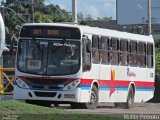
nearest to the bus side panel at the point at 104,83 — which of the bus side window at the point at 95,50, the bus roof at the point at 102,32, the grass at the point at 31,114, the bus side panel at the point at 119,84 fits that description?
the bus side panel at the point at 119,84

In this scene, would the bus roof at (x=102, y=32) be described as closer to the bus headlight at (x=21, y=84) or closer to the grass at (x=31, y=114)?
the bus headlight at (x=21, y=84)

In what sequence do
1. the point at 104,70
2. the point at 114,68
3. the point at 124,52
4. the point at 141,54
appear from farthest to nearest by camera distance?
the point at 141,54
the point at 124,52
the point at 114,68
the point at 104,70

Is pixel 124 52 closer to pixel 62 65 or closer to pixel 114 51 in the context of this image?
pixel 114 51

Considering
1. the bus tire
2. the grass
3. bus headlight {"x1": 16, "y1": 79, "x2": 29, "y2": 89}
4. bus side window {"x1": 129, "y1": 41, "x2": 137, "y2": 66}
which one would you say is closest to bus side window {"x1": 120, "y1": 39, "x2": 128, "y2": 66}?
bus side window {"x1": 129, "y1": 41, "x2": 137, "y2": 66}

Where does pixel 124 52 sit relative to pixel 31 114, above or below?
above

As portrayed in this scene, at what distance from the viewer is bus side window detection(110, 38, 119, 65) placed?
25.2m

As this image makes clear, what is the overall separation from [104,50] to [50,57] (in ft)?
9.59

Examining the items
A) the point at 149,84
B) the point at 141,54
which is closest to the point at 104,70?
the point at 141,54

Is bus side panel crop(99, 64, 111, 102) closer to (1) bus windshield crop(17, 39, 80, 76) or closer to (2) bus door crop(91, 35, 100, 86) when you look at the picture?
(2) bus door crop(91, 35, 100, 86)

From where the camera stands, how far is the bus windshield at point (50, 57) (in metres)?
22.2

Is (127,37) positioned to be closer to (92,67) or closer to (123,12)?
(92,67)

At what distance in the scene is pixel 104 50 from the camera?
80.4 feet

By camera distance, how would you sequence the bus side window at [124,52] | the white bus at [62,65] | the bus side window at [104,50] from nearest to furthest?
1. the white bus at [62,65]
2. the bus side window at [104,50]
3. the bus side window at [124,52]

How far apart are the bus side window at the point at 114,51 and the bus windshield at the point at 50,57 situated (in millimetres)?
3136
